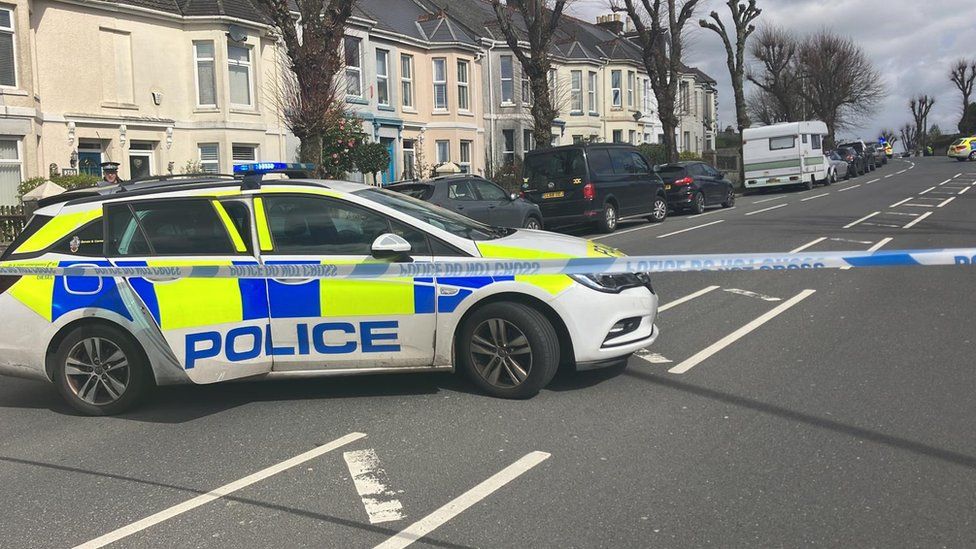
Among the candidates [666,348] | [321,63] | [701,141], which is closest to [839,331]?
[666,348]

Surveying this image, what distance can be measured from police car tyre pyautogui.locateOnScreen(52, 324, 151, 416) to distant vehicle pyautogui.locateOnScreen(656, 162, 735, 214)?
64.1 feet

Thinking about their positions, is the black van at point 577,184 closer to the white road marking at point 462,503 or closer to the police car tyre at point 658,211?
the police car tyre at point 658,211

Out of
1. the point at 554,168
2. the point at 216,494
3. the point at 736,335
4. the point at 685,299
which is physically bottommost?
the point at 216,494

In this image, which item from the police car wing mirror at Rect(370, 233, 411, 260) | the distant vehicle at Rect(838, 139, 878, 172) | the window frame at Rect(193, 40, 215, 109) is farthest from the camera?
the distant vehicle at Rect(838, 139, 878, 172)

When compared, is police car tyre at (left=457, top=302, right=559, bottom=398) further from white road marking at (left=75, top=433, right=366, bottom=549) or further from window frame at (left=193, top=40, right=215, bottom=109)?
window frame at (left=193, top=40, right=215, bottom=109)

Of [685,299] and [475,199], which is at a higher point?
[475,199]

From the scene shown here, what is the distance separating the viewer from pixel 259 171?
633cm

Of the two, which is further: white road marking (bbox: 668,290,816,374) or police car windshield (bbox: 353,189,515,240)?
white road marking (bbox: 668,290,816,374)

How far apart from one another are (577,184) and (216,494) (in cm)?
1457

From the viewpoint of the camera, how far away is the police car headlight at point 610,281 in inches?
224

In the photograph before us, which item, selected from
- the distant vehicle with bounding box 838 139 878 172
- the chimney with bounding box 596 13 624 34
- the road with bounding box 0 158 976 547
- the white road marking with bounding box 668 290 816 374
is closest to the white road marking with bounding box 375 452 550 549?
the road with bounding box 0 158 976 547

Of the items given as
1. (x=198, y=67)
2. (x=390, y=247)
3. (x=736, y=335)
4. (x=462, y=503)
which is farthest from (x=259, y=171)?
(x=198, y=67)

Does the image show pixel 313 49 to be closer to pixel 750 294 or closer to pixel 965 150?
pixel 750 294

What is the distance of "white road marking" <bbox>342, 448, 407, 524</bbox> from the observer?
13.3 ft
